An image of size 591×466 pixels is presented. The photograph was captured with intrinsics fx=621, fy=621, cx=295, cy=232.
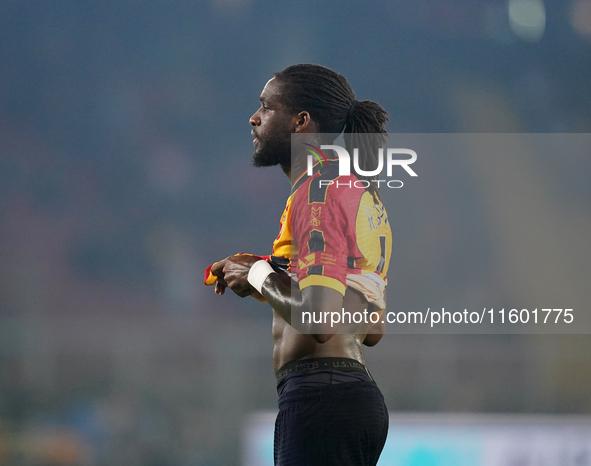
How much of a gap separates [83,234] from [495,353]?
346 cm

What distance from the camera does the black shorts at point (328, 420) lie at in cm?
125

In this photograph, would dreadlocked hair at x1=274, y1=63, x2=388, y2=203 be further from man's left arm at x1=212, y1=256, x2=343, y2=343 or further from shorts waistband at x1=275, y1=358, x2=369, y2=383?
shorts waistband at x1=275, y1=358, x2=369, y2=383

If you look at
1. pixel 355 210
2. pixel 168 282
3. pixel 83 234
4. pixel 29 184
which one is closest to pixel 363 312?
pixel 355 210

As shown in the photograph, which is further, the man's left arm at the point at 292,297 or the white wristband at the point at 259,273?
the white wristband at the point at 259,273

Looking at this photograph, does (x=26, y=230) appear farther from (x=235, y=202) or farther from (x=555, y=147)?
(x=555, y=147)

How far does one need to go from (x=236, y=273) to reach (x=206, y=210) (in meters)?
3.86

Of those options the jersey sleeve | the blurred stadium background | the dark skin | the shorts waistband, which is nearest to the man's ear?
the dark skin

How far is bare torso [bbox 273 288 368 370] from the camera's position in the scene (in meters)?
1.31

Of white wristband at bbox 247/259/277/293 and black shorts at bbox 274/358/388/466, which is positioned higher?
white wristband at bbox 247/259/277/293

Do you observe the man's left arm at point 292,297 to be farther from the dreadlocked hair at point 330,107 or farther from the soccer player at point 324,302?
the dreadlocked hair at point 330,107

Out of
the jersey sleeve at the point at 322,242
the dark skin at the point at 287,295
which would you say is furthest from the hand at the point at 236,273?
the jersey sleeve at the point at 322,242

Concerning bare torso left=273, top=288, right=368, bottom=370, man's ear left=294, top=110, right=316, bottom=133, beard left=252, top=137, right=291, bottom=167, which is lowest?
bare torso left=273, top=288, right=368, bottom=370

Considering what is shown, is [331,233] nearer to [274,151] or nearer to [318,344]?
[318,344]

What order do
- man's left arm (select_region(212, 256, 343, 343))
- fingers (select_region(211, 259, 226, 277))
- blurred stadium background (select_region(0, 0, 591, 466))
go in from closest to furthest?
man's left arm (select_region(212, 256, 343, 343)) → fingers (select_region(211, 259, 226, 277)) → blurred stadium background (select_region(0, 0, 591, 466))
